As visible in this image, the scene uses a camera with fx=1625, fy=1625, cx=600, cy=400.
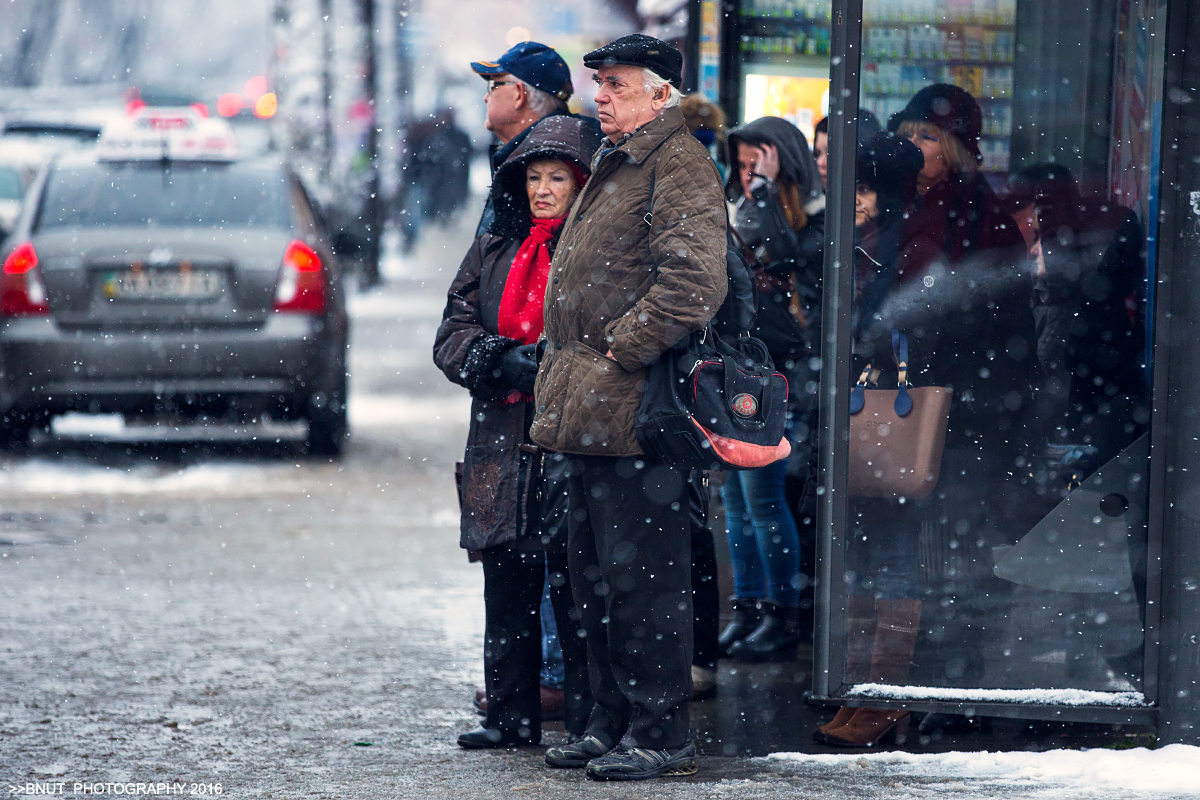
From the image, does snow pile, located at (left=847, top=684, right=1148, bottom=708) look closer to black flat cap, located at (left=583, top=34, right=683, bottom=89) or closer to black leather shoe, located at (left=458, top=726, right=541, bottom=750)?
black leather shoe, located at (left=458, top=726, right=541, bottom=750)

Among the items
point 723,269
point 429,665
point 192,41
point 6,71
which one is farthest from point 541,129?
point 192,41

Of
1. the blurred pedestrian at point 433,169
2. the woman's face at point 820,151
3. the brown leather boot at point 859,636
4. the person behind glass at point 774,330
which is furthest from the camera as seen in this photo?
the blurred pedestrian at point 433,169

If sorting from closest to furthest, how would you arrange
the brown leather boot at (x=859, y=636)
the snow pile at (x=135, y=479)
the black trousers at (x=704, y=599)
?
the brown leather boot at (x=859, y=636) < the black trousers at (x=704, y=599) < the snow pile at (x=135, y=479)

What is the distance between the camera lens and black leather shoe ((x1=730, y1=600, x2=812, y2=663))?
544 cm

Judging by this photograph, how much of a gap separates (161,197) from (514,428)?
5.45 metres

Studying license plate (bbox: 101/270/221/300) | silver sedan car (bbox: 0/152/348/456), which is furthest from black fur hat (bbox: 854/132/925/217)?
license plate (bbox: 101/270/221/300)

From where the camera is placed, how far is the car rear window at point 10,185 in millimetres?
15898

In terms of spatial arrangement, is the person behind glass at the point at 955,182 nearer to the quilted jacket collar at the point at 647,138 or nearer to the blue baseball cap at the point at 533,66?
the quilted jacket collar at the point at 647,138

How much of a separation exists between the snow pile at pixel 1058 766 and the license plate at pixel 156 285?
5444 mm

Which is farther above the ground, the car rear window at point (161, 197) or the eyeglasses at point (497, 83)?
the eyeglasses at point (497, 83)

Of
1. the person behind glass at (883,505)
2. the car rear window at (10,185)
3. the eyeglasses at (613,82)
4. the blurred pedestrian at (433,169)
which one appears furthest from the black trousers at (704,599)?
the blurred pedestrian at (433,169)

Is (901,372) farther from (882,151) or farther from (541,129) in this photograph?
(541,129)

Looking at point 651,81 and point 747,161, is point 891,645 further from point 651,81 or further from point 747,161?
point 747,161

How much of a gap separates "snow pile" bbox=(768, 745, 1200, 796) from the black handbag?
33.5 inches
